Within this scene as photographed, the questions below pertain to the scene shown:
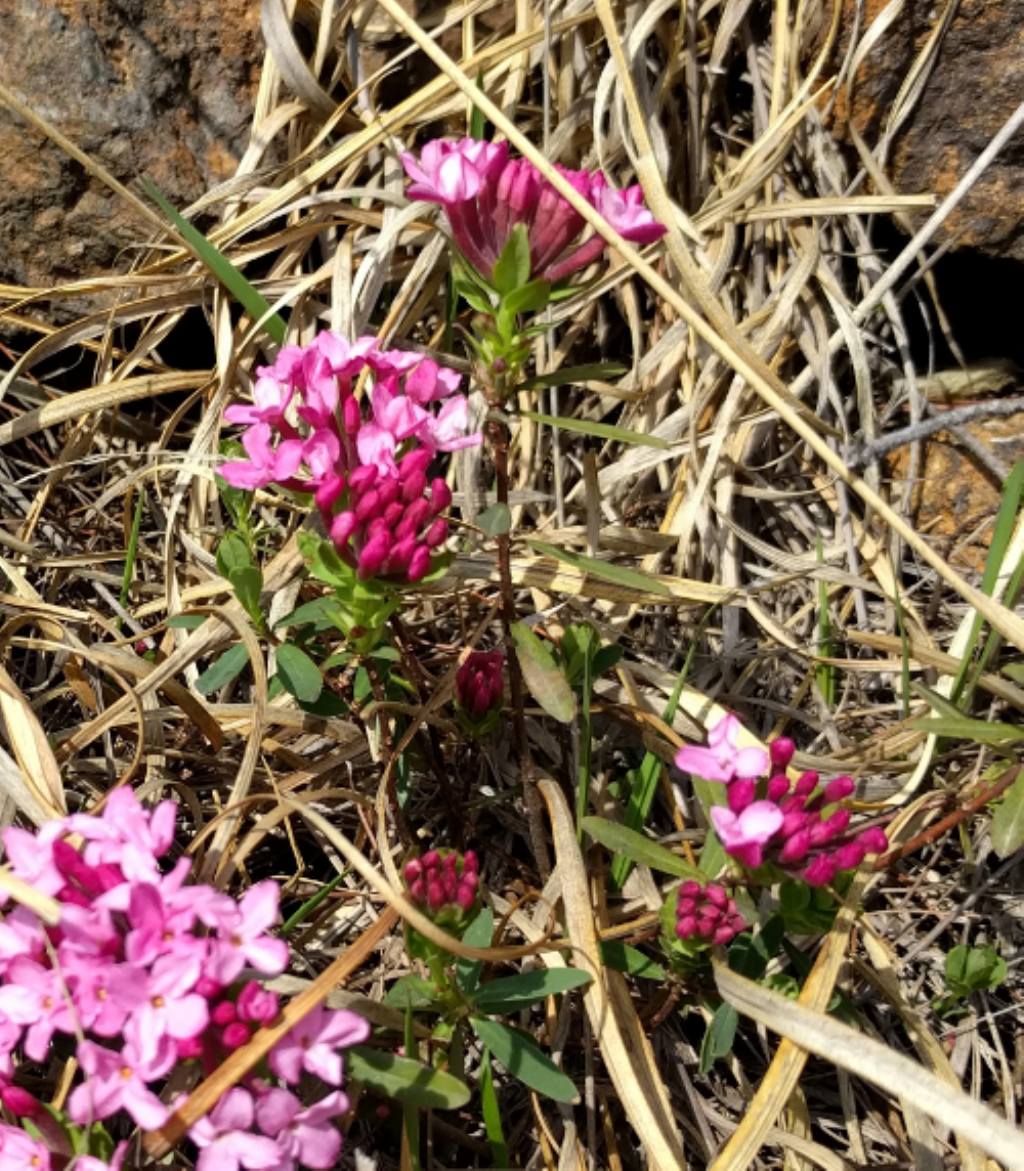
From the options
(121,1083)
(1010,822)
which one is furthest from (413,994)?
(1010,822)

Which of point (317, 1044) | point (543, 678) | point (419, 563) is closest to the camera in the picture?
point (317, 1044)

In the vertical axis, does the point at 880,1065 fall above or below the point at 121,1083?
below

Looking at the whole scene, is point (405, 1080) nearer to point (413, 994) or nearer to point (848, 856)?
point (413, 994)

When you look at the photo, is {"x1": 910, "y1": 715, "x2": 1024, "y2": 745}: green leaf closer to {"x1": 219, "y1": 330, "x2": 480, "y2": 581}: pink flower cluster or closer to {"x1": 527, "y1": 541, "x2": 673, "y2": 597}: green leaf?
{"x1": 527, "y1": 541, "x2": 673, "y2": 597}: green leaf

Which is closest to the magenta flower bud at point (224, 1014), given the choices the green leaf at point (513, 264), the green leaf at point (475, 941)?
the green leaf at point (475, 941)

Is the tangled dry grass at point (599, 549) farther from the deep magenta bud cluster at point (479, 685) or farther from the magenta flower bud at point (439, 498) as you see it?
the magenta flower bud at point (439, 498)
